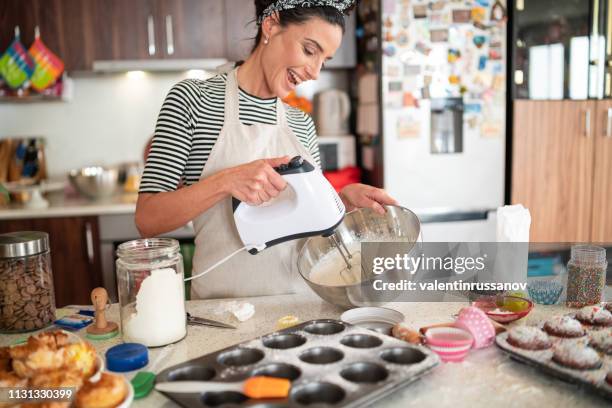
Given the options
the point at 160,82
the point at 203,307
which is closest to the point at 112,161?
the point at 160,82

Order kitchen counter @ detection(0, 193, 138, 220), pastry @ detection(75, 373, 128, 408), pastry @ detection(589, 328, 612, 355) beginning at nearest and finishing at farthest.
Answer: pastry @ detection(75, 373, 128, 408)
pastry @ detection(589, 328, 612, 355)
kitchen counter @ detection(0, 193, 138, 220)

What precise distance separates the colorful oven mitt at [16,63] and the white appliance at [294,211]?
6.64ft

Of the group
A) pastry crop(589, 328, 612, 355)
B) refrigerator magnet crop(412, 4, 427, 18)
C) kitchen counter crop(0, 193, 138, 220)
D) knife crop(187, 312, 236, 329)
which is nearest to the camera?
pastry crop(589, 328, 612, 355)

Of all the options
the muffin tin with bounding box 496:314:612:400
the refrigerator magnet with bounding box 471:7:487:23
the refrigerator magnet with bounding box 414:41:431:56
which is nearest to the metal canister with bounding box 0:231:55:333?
the muffin tin with bounding box 496:314:612:400

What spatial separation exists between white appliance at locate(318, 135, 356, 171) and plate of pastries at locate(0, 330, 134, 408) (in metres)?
2.34

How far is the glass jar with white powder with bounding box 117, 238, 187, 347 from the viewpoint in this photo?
1.01m

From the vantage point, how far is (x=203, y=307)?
1.27 m

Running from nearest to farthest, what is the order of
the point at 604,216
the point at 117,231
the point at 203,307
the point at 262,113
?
the point at 203,307 < the point at 262,113 < the point at 117,231 < the point at 604,216

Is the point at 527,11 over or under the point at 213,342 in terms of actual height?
over

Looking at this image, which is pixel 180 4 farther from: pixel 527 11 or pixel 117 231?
pixel 527 11

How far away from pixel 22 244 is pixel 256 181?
0.47 m

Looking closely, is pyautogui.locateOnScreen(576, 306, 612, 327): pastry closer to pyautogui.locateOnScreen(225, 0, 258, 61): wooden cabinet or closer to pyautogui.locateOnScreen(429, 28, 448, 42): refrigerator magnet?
pyautogui.locateOnScreen(429, 28, 448, 42): refrigerator magnet

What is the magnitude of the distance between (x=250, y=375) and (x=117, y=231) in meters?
2.04

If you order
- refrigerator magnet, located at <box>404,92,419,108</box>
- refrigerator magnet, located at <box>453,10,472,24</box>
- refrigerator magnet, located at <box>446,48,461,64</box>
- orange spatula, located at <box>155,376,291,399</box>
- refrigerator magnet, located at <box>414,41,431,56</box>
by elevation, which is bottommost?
orange spatula, located at <box>155,376,291,399</box>
